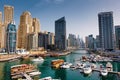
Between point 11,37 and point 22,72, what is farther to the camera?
point 11,37

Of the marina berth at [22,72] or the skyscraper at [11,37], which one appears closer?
the marina berth at [22,72]

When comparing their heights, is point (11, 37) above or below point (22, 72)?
above

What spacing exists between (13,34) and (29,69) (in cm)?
11413

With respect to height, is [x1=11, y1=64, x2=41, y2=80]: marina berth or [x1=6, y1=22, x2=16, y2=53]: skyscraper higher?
[x1=6, y1=22, x2=16, y2=53]: skyscraper

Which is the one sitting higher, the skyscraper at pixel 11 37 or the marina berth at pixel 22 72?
the skyscraper at pixel 11 37

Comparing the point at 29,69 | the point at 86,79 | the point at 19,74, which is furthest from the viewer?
the point at 29,69

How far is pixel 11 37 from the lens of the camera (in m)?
181

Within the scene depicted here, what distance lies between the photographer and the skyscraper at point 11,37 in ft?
587

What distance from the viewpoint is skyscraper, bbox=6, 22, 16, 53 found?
178875 millimetres

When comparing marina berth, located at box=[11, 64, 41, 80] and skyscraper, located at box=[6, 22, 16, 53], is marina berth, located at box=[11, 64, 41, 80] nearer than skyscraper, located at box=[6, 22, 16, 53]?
Yes

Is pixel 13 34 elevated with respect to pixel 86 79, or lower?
elevated

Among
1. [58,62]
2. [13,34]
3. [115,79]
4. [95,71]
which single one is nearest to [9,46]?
[13,34]

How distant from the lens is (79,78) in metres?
65.9

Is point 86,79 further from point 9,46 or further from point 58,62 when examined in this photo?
point 9,46
